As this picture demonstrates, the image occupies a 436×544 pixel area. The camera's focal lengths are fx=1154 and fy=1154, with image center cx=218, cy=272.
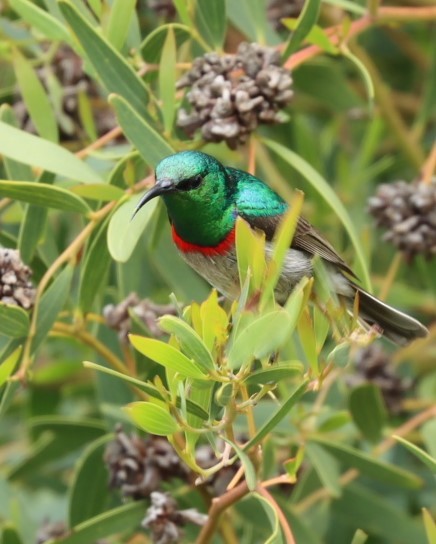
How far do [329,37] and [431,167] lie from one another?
39 centimetres

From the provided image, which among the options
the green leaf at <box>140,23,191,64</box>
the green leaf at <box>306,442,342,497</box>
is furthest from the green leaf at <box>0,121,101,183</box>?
the green leaf at <box>306,442,342,497</box>

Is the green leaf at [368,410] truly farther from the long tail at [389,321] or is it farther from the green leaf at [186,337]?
the green leaf at [186,337]

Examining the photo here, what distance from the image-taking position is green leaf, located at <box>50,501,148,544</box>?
7.32 ft

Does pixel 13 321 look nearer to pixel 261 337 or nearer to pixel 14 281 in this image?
pixel 14 281

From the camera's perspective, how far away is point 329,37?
97.0 inches

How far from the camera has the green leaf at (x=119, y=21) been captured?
2.20 m

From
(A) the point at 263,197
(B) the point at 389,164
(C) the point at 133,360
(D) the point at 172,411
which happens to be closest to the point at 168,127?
(A) the point at 263,197

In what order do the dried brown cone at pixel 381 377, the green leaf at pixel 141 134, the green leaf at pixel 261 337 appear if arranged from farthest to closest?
the dried brown cone at pixel 381 377
the green leaf at pixel 141 134
the green leaf at pixel 261 337

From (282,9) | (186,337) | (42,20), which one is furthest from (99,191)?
(282,9)

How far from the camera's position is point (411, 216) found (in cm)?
264

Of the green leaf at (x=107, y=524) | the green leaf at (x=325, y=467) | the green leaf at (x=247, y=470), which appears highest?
the green leaf at (x=247, y=470)

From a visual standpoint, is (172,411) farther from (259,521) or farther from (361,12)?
(361,12)

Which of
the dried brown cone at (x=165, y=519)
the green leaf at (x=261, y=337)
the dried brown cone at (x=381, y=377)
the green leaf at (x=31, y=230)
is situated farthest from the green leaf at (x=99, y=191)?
the dried brown cone at (x=381, y=377)

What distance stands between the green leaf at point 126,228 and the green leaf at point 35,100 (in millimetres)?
287
